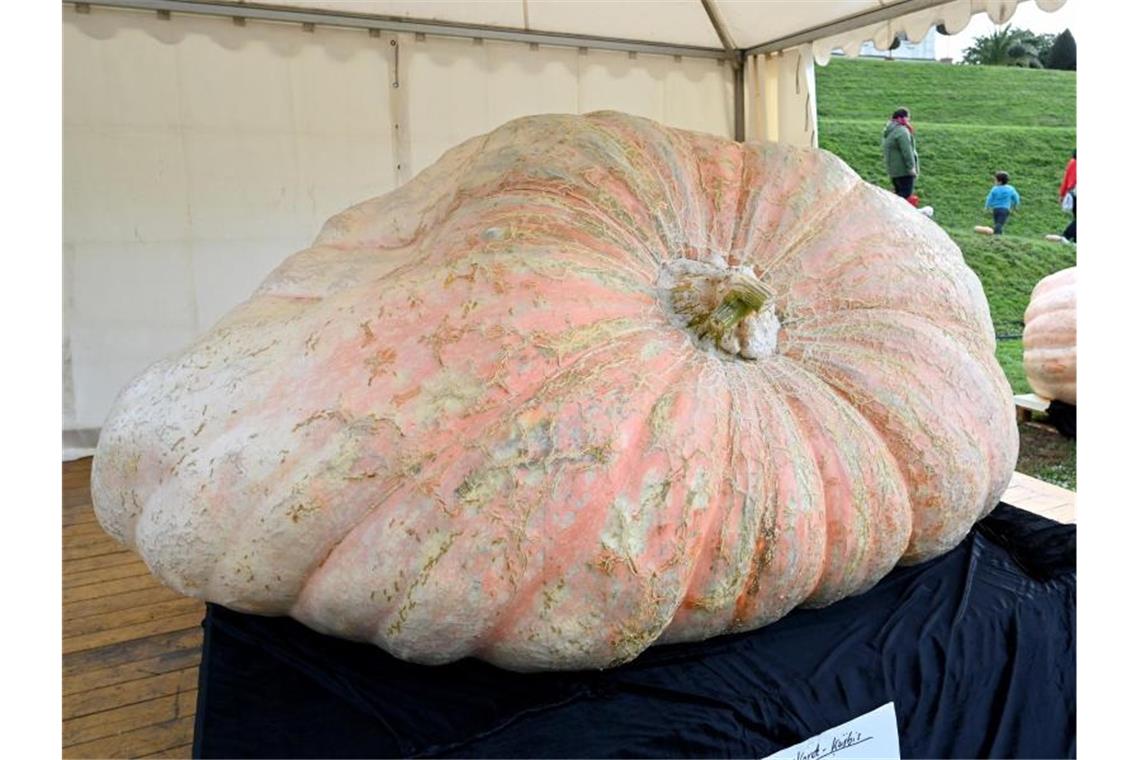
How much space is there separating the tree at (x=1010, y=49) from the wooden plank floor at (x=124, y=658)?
46.9 ft

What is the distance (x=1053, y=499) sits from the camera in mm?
2488

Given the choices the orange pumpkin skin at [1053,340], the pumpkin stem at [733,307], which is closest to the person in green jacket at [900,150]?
the orange pumpkin skin at [1053,340]

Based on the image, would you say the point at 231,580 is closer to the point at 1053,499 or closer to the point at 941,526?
the point at 941,526

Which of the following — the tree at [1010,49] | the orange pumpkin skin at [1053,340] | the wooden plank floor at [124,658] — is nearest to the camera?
the wooden plank floor at [124,658]

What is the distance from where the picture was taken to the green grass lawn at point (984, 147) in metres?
6.11

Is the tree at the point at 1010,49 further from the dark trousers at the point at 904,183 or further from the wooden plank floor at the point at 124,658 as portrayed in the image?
the wooden plank floor at the point at 124,658

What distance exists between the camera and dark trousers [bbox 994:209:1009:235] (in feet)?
24.3

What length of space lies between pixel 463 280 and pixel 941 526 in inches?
29.8

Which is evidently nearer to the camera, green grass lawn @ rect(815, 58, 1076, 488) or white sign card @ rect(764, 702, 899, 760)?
white sign card @ rect(764, 702, 899, 760)

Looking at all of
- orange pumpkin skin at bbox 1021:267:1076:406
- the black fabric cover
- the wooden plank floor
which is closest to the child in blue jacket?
orange pumpkin skin at bbox 1021:267:1076:406

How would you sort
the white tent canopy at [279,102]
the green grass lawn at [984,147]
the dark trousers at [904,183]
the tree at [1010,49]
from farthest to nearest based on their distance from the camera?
the tree at [1010,49] → the dark trousers at [904,183] → the green grass lawn at [984,147] → the white tent canopy at [279,102]

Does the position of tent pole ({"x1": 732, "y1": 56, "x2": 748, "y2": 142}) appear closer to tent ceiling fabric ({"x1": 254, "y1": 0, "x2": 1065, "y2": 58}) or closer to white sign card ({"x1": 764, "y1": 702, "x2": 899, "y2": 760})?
tent ceiling fabric ({"x1": 254, "y1": 0, "x2": 1065, "y2": 58})

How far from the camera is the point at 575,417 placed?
92 cm

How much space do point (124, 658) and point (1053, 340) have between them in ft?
11.6
